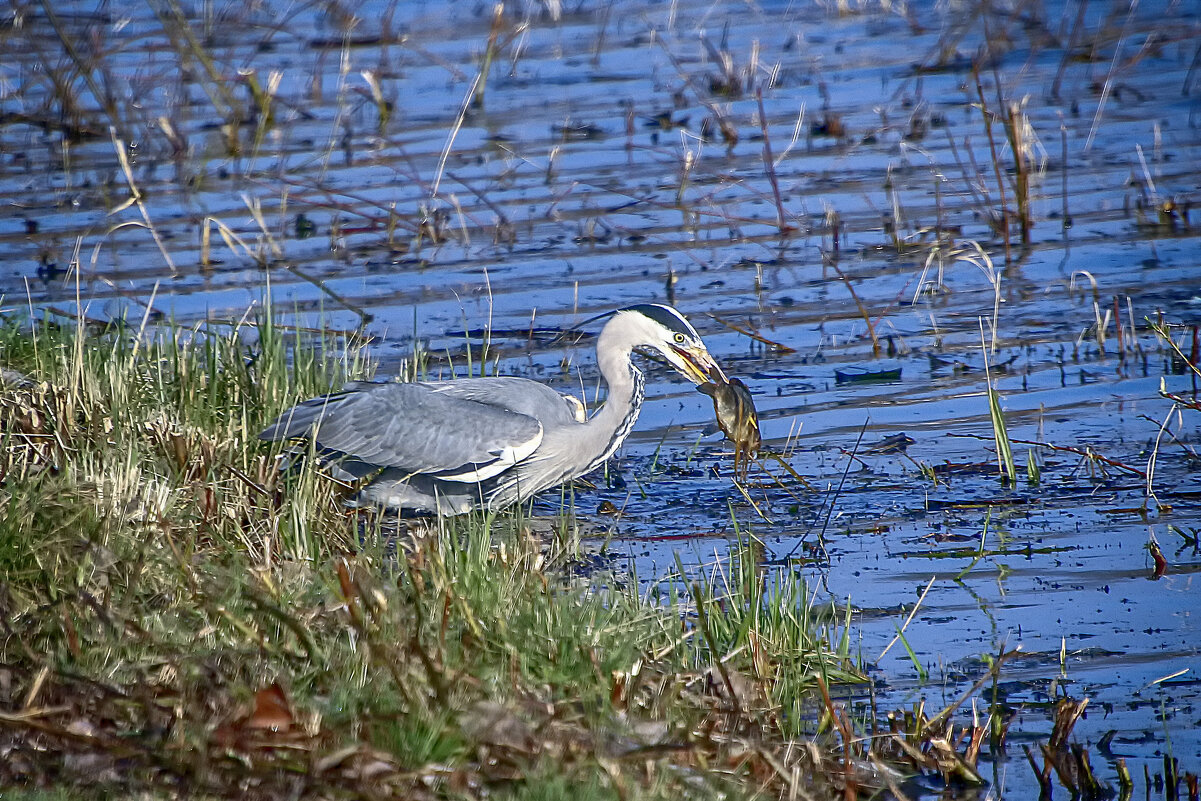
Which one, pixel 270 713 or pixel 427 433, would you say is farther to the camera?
pixel 427 433

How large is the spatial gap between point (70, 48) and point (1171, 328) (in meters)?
7.05

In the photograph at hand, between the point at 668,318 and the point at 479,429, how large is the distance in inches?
36.6

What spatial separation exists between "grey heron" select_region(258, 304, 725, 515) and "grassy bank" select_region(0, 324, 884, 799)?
0.62 metres

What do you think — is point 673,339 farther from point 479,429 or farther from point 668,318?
point 479,429

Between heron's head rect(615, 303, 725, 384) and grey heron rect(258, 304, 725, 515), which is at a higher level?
heron's head rect(615, 303, 725, 384)

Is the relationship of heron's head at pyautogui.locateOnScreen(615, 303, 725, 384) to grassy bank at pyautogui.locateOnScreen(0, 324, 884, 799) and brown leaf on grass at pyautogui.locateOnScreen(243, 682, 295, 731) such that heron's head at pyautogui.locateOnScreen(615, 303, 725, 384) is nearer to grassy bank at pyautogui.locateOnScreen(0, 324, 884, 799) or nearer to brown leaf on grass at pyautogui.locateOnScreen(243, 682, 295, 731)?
grassy bank at pyautogui.locateOnScreen(0, 324, 884, 799)

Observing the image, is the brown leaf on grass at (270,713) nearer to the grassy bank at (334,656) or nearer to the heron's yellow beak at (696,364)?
the grassy bank at (334,656)

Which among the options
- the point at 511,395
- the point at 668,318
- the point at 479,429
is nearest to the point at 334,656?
the point at 479,429

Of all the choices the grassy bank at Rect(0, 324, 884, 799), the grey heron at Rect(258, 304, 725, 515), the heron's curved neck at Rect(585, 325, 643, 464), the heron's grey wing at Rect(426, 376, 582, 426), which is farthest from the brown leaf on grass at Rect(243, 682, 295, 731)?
the heron's curved neck at Rect(585, 325, 643, 464)

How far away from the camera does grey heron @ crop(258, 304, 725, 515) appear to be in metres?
6.39

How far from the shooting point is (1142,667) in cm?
472

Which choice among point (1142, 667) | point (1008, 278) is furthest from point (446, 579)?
point (1008, 278)

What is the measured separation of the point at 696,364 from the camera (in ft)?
21.9

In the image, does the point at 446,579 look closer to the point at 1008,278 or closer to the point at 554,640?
the point at 554,640
